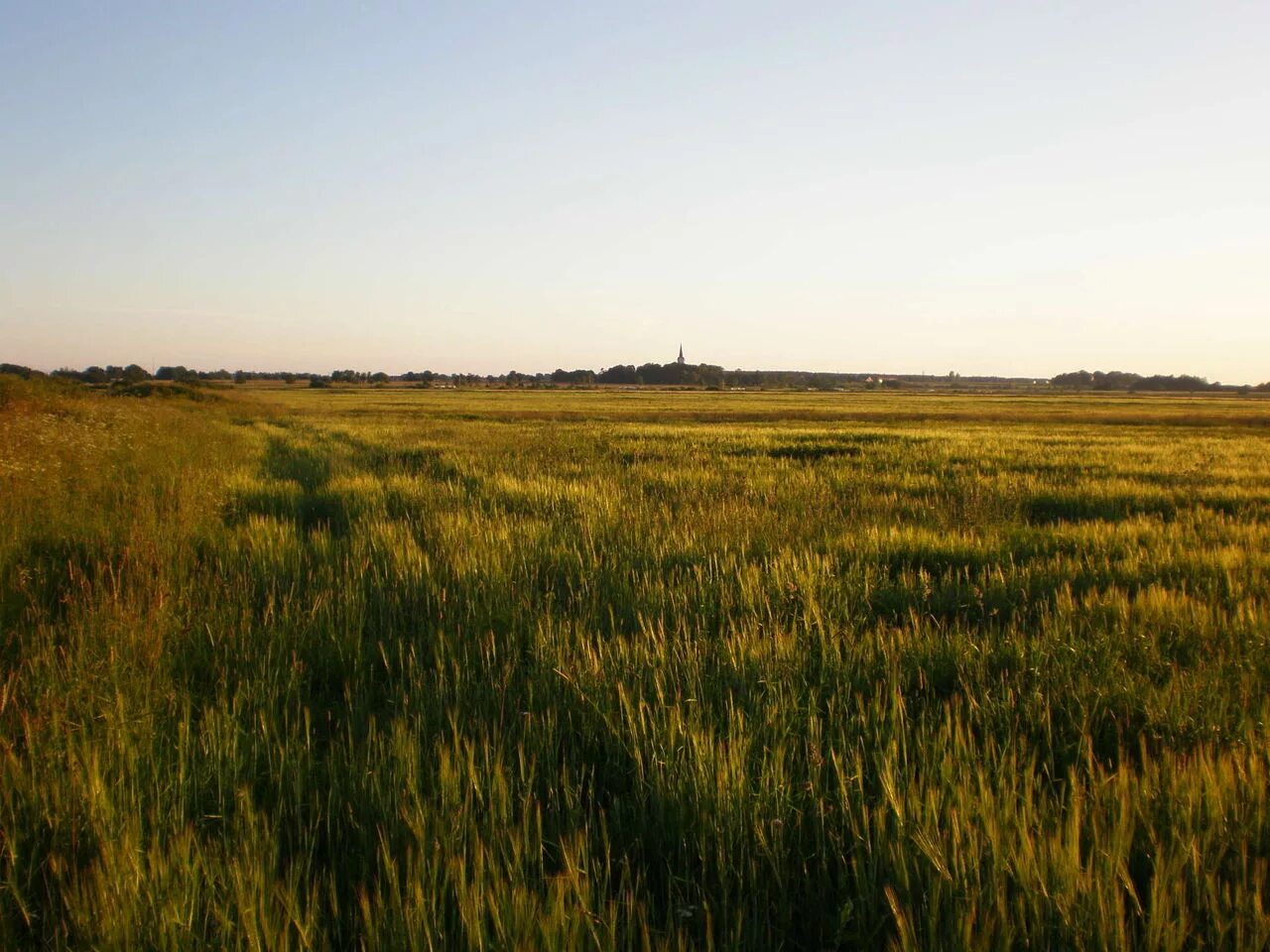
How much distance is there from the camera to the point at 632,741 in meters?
2.63

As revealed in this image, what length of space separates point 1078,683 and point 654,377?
180 m

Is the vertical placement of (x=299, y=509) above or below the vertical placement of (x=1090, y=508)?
below

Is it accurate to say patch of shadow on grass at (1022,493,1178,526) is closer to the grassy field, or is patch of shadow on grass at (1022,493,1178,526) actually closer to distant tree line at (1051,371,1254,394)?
the grassy field

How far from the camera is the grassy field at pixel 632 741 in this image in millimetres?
1833

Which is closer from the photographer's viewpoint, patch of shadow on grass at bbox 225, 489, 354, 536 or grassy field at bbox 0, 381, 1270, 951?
grassy field at bbox 0, 381, 1270, 951

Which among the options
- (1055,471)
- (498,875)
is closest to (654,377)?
(1055,471)

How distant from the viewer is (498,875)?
1.91m

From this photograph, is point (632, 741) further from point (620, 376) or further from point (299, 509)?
point (620, 376)

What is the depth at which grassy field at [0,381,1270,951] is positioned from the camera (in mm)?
1833

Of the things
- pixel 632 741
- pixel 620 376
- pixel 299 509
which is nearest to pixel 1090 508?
pixel 632 741

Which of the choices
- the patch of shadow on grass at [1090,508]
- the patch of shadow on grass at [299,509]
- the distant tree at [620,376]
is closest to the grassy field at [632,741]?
the patch of shadow on grass at [299,509]

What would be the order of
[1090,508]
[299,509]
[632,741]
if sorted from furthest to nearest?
[299,509] < [1090,508] < [632,741]

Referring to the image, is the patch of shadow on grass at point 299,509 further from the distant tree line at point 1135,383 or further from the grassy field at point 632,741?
the distant tree line at point 1135,383

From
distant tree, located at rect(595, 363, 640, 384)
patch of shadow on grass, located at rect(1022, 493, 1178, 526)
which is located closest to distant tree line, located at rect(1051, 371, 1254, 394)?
distant tree, located at rect(595, 363, 640, 384)
